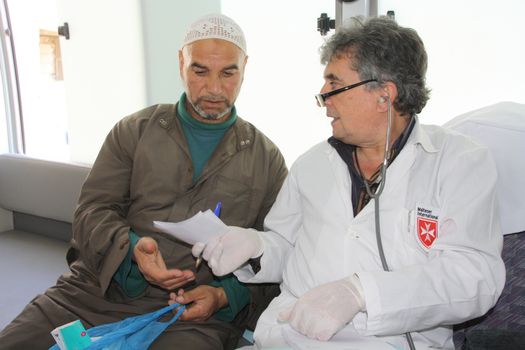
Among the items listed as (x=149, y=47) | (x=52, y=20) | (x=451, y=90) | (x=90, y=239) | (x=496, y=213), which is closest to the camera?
(x=496, y=213)

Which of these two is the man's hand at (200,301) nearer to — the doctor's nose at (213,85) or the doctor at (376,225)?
the doctor at (376,225)

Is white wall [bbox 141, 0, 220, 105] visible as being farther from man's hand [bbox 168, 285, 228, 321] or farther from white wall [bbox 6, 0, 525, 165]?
man's hand [bbox 168, 285, 228, 321]

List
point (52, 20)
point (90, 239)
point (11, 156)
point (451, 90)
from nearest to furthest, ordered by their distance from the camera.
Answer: point (90, 239), point (451, 90), point (11, 156), point (52, 20)

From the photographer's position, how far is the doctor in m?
1.13

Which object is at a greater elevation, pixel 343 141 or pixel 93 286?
pixel 343 141

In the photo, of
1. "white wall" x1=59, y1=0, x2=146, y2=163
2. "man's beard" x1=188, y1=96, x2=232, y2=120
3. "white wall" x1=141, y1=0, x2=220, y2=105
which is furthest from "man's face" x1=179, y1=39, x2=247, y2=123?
"white wall" x1=59, y1=0, x2=146, y2=163

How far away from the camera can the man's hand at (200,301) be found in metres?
1.63

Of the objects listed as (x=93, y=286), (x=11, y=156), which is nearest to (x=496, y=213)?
(x=93, y=286)

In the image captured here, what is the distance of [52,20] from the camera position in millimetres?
3531

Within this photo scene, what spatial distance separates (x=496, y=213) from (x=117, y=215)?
129 centimetres

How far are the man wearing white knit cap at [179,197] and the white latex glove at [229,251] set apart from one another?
24 centimetres

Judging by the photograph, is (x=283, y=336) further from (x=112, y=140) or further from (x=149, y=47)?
(x=149, y=47)

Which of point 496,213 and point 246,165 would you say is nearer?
point 496,213

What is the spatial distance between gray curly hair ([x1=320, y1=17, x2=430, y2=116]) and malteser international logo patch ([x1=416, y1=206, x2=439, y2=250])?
12.7 inches
